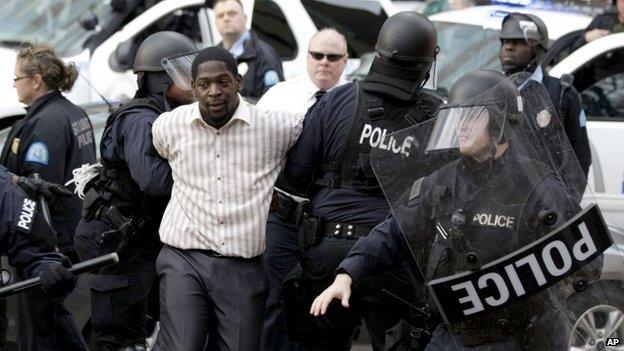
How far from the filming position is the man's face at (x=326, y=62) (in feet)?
27.2

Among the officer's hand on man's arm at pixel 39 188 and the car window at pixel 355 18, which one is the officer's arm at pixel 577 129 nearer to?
the officer's hand on man's arm at pixel 39 188

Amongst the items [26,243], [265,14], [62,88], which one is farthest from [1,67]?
[26,243]

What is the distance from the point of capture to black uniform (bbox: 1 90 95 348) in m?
7.64

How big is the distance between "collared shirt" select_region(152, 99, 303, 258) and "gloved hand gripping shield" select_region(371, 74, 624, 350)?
1.07 metres

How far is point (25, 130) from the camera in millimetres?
7695

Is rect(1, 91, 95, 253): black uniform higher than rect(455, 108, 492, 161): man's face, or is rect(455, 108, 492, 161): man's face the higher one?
rect(455, 108, 492, 161): man's face

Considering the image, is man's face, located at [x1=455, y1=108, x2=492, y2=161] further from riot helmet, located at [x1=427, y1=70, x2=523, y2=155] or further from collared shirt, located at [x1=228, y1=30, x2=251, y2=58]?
collared shirt, located at [x1=228, y1=30, x2=251, y2=58]

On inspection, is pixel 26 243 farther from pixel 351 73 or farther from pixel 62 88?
pixel 351 73

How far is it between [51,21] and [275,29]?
197cm

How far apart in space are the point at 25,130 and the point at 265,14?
219 inches

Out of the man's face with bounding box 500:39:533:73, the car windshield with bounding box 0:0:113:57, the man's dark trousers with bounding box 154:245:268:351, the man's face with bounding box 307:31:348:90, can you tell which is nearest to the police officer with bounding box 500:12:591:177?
the man's face with bounding box 500:39:533:73

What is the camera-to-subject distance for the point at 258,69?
1065 cm

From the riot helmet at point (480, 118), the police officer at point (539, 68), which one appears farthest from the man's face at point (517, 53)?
the riot helmet at point (480, 118)

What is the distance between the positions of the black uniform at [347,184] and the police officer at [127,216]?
0.76 meters
